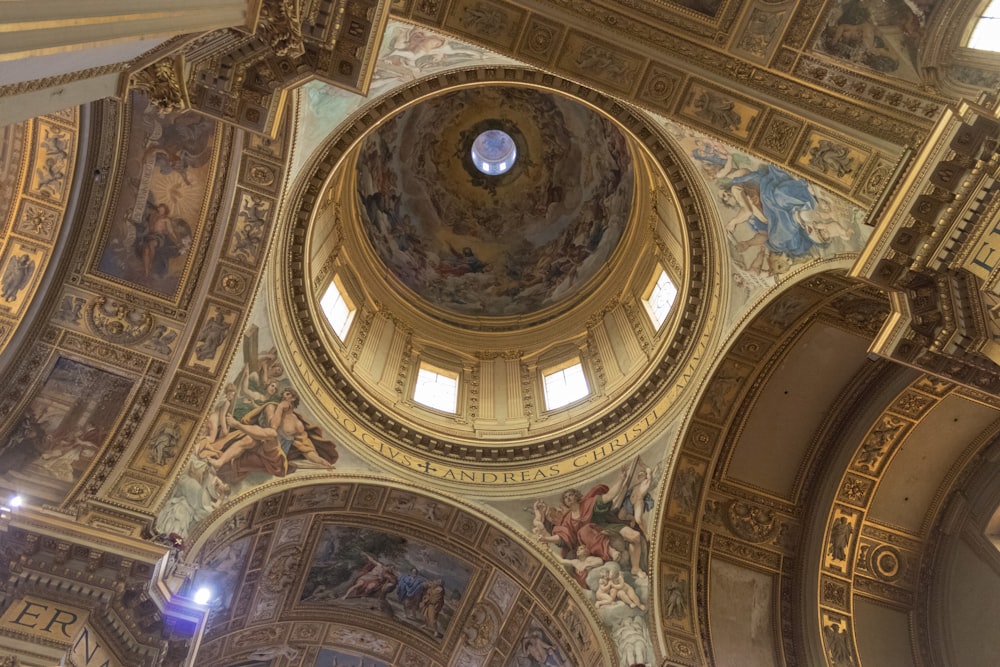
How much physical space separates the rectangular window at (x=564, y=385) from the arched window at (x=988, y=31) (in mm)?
11042

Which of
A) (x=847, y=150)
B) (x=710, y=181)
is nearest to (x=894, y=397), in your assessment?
(x=710, y=181)

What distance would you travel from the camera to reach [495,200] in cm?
2328

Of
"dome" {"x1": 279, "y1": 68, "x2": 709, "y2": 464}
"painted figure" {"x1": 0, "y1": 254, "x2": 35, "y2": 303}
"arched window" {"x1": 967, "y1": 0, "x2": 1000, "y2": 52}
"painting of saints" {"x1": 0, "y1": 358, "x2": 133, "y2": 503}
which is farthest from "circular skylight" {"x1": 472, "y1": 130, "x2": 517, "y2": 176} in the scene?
"arched window" {"x1": 967, "y1": 0, "x2": 1000, "y2": 52}

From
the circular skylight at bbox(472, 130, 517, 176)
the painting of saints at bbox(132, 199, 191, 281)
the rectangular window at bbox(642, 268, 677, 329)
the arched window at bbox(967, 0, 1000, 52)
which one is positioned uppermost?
the circular skylight at bbox(472, 130, 517, 176)

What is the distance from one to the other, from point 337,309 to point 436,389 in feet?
10.2

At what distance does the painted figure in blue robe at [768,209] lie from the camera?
37.4 feet

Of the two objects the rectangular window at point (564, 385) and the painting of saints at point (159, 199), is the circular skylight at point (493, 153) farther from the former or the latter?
the painting of saints at point (159, 199)

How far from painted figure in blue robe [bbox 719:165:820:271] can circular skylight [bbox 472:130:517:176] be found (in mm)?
10895

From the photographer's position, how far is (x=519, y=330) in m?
20.7

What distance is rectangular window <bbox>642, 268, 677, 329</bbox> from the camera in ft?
55.2

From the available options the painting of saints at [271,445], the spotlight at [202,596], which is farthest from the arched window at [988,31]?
the spotlight at [202,596]

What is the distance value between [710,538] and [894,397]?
4360 mm

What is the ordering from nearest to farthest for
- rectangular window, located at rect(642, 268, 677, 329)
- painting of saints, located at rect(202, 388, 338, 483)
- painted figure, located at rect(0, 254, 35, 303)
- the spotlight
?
1. the spotlight
2. painted figure, located at rect(0, 254, 35, 303)
3. painting of saints, located at rect(202, 388, 338, 483)
4. rectangular window, located at rect(642, 268, 677, 329)

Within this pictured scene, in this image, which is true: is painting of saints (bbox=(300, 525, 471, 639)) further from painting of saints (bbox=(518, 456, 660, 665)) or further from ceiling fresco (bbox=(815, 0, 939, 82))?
ceiling fresco (bbox=(815, 0, 939, 82))
